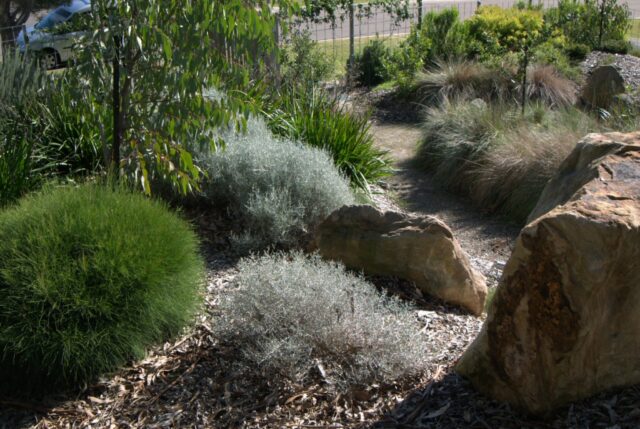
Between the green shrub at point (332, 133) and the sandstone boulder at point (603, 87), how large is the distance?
5.04 metres

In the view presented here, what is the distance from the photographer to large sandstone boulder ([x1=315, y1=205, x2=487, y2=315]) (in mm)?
4934

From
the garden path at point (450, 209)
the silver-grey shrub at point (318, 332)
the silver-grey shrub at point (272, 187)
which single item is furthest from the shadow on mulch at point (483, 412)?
the garden path at point (450, 209)

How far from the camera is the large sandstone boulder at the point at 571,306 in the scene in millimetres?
3150

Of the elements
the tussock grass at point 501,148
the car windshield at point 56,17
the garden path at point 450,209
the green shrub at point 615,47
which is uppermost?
the car windshield at point 56,17

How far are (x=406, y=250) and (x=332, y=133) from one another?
2945mm

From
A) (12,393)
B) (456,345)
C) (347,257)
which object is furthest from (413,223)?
(12,393)

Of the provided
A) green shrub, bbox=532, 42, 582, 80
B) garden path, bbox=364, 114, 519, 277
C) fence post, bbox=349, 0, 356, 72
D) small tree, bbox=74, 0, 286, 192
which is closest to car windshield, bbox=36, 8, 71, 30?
fence post, bbox=349, 0, 356, 72

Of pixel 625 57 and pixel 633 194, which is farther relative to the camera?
pixel 625 57

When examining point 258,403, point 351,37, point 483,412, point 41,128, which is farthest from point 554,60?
point 258,403

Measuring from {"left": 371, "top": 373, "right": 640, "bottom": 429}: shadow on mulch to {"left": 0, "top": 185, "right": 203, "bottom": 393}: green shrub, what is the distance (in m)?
1.38

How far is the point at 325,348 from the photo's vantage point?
12.9 feet

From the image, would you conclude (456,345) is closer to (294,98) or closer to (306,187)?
(306,187)

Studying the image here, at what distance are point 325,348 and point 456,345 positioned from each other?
2.60ft

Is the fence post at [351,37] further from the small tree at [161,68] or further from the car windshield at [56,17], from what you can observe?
the small tree at [161,68]
